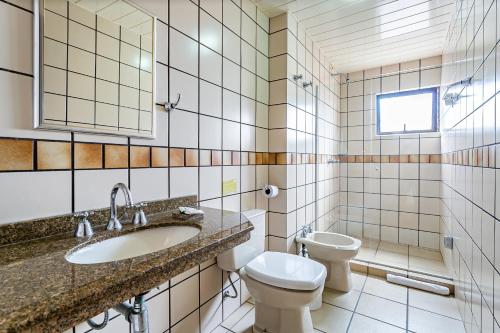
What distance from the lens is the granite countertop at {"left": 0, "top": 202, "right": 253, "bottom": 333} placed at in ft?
1.40

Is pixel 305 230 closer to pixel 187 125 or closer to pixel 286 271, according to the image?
pixel 286 271

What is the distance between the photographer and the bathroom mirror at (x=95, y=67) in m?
0.84

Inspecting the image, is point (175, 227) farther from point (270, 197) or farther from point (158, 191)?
point (270, 197)

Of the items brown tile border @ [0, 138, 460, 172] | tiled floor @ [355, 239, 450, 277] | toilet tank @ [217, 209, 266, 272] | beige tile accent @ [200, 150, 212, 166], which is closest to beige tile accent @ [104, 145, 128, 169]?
brown tile border @ [0, 138, 460, 172]

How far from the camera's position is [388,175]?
2.88m

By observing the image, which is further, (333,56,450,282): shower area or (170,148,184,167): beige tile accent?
(333,56,450,282): shower area

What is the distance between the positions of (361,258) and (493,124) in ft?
6.19

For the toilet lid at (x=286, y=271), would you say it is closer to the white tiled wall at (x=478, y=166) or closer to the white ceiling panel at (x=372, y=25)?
the white tiled wall at (x=478, y=166)

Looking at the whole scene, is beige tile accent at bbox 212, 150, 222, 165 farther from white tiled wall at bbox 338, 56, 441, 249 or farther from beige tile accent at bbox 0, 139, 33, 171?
white tiled wall at bbox 338, 56, 441, 249

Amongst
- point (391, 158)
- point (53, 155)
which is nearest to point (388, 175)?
point (391, 158)

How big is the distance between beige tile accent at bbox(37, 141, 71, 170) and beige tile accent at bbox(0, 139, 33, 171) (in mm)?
26

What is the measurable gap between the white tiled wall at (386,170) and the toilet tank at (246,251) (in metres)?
1.62

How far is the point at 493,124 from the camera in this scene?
89 cm

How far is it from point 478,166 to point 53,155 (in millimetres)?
1705
